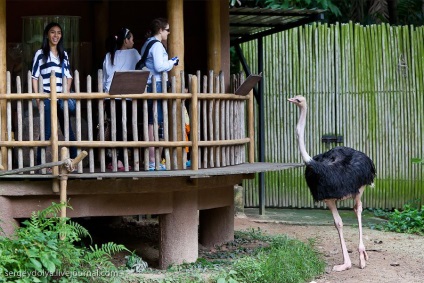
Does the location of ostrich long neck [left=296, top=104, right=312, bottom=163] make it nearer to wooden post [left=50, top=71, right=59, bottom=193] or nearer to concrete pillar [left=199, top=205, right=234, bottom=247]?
concrete pillar [left=199, top=205, right=234, bottom=247]

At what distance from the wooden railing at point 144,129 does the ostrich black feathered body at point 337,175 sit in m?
1.02

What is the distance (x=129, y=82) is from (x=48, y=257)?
219 cm

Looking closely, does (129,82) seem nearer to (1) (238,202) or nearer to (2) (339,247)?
(2) (339,247)

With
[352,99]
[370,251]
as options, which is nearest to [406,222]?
[370,251]

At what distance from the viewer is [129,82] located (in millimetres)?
10328

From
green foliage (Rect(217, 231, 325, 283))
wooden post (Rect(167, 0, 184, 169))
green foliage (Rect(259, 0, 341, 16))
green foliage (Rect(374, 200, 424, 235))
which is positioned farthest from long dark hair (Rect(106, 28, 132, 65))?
green foliage (Rect(259, 0, 341, 16))

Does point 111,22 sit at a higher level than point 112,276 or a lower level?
higher

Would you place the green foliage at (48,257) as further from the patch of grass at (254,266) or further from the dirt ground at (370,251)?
the dirt ground at (370,251)

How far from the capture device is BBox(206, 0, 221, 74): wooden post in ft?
39.7

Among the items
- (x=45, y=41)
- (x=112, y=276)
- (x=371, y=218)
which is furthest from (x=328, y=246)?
(x=45, y=41)

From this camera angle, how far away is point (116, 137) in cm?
1083

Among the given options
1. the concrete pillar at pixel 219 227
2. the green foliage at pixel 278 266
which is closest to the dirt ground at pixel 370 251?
the green foliage at pixel 278 266

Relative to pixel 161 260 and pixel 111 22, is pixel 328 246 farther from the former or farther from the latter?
pixel 111 22

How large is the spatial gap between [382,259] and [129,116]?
3694mm
